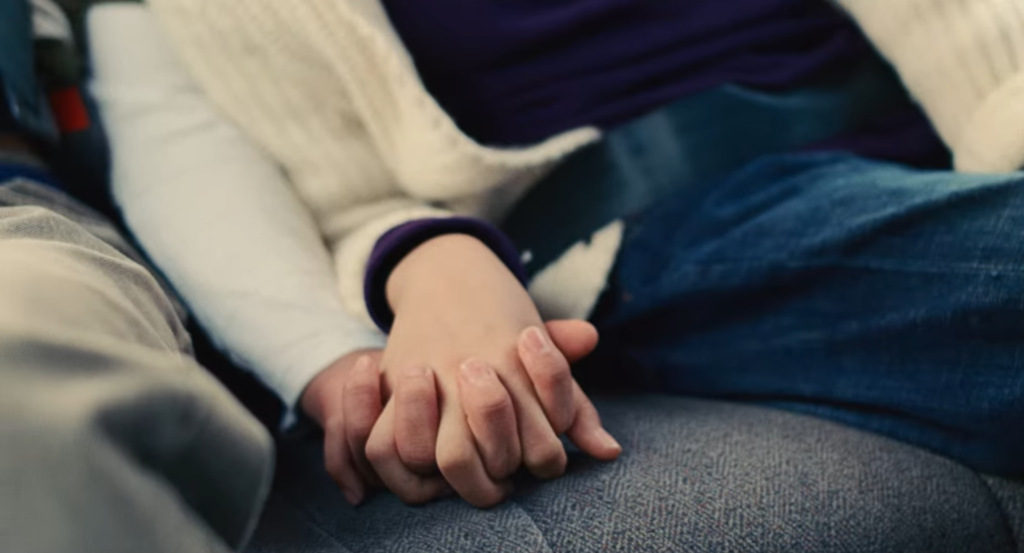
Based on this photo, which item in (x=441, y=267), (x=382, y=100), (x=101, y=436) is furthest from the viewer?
(x=382, y=100)

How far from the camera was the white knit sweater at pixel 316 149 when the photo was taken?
506 mm

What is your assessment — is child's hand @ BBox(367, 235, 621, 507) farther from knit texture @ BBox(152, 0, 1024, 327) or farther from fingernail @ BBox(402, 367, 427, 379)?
knit texture @ BBox(152, 0, 1024, 327)

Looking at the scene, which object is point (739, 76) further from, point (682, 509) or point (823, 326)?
point (682, 509)

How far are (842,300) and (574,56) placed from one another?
10.2 inches

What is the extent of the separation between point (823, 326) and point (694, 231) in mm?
110

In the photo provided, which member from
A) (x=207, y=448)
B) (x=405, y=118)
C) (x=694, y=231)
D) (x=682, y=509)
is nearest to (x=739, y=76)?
(x=694, y=231)

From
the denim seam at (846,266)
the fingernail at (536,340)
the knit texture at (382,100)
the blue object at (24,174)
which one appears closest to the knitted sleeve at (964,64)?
the knit texture at (382,100)

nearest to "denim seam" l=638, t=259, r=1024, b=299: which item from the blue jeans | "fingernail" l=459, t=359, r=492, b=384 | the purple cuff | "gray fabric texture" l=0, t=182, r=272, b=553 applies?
the blue jeans

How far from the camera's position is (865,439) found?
1.42ft

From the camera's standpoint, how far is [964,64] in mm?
526

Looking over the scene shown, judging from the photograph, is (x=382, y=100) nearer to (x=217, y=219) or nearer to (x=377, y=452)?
(x=217, y=219)

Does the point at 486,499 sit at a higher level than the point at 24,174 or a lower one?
lower

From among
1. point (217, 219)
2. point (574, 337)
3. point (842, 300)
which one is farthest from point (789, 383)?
point (217, 219)

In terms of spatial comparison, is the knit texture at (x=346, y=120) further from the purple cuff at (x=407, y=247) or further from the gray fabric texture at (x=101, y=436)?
the gray fabric texture at (x=101, y=436)
